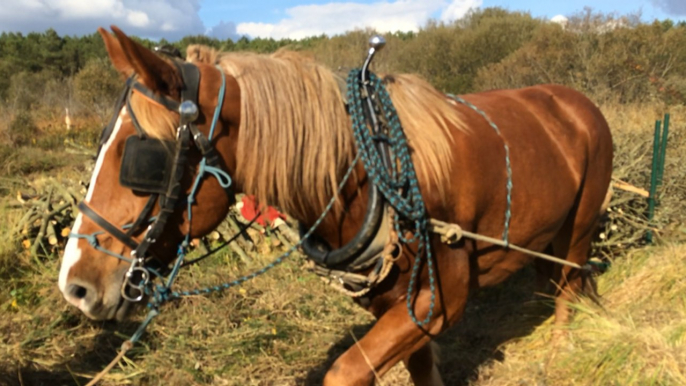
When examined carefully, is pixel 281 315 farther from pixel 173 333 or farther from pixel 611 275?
pixel 611 275

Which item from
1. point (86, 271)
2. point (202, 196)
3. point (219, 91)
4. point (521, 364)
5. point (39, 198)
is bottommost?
point (521, 364)

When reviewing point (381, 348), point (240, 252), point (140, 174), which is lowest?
point (240, 252)

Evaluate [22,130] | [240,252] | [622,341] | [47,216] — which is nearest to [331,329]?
[240,252]

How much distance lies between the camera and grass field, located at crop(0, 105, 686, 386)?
10.2 feet

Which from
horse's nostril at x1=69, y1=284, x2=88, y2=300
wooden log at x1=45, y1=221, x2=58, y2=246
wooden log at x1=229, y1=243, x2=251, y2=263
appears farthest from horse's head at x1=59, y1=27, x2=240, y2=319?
wooden log at x1=45, y1=221, x2=58, y2=246

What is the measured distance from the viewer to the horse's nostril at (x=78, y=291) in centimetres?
181

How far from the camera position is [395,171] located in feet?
6.79

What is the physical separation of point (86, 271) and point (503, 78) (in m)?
16.2

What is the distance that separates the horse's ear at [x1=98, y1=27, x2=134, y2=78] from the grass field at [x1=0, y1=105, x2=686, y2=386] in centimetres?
211

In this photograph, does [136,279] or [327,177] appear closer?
[136,279]

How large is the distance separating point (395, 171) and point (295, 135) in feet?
1.30

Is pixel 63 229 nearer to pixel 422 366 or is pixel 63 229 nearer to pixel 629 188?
pixel 422 366

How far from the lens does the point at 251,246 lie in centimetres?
554

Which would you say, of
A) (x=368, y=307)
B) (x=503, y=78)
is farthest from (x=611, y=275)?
(x=503, y=78)
